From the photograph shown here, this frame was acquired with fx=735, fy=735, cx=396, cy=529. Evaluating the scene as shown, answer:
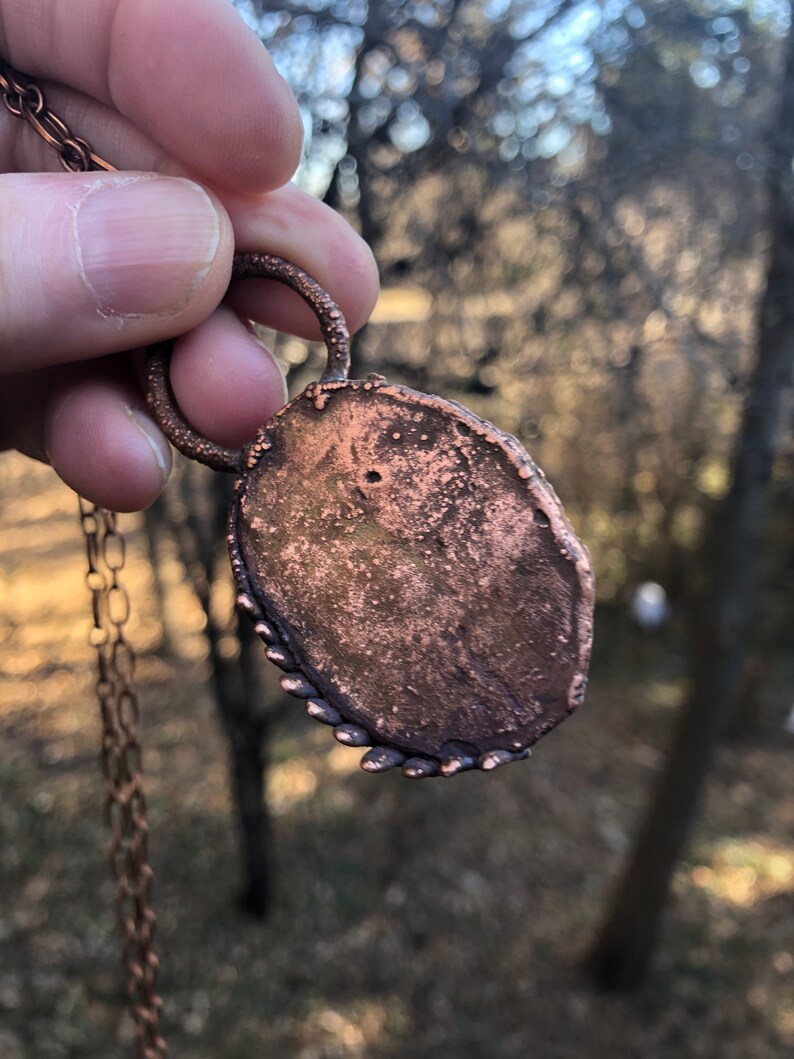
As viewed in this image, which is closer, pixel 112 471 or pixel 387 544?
pixel 387 544

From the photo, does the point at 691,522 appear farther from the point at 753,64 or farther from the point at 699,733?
the point at 753,64

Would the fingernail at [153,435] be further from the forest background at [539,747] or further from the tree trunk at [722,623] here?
the tree trunk at [722,623]

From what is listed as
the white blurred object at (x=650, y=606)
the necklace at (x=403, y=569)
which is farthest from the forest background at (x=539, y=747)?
the necklace at (x=403, y=569)

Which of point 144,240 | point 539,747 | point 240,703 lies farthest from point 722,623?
point 144,240

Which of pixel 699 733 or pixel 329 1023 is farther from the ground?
pixel 699 733

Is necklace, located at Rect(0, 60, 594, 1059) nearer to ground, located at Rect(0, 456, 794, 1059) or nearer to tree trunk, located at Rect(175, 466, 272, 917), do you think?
tree trunk, located at Rect(175, 466, 272, 917)

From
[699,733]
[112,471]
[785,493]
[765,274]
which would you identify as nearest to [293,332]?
[112,471]
